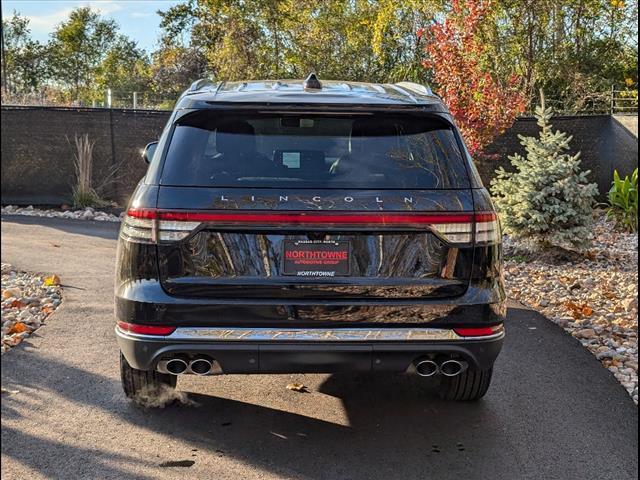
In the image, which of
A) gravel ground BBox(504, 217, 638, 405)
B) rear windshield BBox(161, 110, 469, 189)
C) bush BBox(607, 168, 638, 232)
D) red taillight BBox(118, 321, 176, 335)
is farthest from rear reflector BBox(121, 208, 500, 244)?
bush BBox(607, 168, 638, 232)

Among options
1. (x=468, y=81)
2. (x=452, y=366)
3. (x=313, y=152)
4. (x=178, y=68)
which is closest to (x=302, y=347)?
(x=452, y=366)

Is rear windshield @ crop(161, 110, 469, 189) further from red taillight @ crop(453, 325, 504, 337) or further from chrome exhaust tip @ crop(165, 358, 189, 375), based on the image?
chrome exhaust tip @ crop(165, 358, 189, 375)

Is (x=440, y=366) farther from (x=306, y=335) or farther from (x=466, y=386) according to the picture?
(x=466, y=386)

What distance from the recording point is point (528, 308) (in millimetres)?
6879

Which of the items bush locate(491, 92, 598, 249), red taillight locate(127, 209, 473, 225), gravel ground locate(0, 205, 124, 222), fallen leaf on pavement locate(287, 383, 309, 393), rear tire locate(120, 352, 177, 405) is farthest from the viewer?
gravel ground locate(0, 205, 124, 222)

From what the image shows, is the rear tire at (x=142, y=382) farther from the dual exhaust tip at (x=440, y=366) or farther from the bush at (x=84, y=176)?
the bush at (x=84, y=176)

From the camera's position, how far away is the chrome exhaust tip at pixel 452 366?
3.48m

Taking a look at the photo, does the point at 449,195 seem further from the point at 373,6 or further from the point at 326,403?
the point at 373,6

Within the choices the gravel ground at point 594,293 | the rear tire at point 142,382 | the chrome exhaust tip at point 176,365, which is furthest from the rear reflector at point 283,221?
the gravel ground at point 594,293

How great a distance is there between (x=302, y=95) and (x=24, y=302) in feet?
13.1

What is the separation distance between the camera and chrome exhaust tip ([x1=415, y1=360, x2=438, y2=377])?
346 cm

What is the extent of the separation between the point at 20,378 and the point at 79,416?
33.3 inches

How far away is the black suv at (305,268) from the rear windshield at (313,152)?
1 centimetres

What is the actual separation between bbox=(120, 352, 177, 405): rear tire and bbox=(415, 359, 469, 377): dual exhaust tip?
146 centimetres
